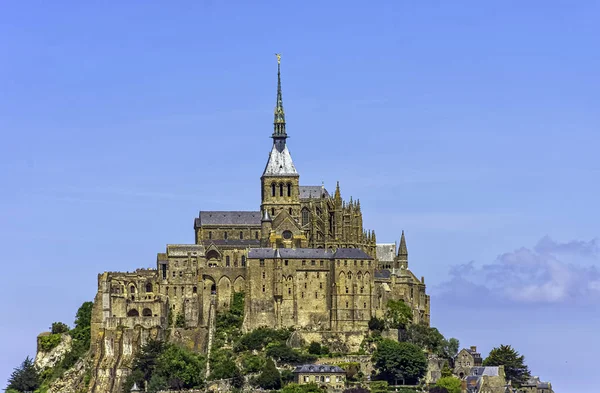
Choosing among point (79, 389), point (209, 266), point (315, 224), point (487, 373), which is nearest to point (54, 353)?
point (79, 389)

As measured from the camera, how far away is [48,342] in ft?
453

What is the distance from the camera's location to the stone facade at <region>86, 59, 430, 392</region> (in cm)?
12938

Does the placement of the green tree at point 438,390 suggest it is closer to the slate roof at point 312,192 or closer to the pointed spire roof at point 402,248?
the pointed spire roof at point 402,248

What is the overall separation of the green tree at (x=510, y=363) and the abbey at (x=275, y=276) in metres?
7.47

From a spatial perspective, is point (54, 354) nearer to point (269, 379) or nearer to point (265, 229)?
point (265, 229)

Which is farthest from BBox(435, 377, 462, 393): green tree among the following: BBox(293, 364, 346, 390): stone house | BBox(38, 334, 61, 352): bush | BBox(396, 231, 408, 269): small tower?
BBox(38, 334, 61, 352): bush

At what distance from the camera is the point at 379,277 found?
134m

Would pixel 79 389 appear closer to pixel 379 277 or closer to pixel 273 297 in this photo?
pixel 273 297

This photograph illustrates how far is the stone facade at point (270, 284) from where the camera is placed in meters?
129

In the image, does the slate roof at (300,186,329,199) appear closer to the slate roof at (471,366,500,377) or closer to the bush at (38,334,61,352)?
the slate roof at (471,366,500,377)

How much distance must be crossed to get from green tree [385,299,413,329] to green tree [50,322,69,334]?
29453mm

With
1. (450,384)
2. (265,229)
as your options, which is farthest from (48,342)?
(450,384)

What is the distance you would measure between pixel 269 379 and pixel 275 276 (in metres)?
10.5

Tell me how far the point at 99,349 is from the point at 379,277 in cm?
2433
